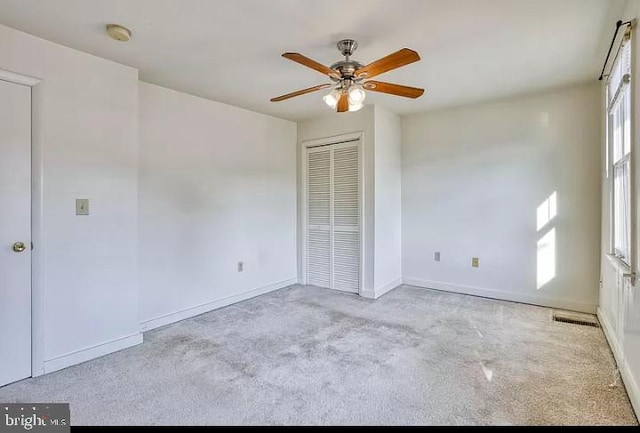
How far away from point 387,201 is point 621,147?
231 centimetres

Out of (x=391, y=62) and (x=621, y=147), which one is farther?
(x=621, y=147)

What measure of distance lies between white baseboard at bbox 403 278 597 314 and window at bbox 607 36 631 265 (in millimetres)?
1085

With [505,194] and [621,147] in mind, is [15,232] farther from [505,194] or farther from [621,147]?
[505,194]

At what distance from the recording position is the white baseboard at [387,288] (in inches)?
159

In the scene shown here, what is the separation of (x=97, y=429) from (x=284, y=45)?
2.62 m

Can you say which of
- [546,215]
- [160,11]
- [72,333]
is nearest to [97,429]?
[72,333]

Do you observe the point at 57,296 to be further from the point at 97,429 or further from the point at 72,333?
the point at 97,429

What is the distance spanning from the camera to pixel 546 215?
11.8 ft

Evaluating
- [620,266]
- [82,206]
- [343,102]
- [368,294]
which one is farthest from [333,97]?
[368,294]

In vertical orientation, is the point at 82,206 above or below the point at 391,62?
below

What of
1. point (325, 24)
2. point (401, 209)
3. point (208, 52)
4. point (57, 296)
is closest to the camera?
point (325, 24)

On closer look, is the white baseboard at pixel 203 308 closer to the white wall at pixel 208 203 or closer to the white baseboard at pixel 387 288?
the white wall at pixel 208 203

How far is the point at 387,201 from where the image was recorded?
14.0 ft

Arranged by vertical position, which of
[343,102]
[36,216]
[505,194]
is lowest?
[36,216]
